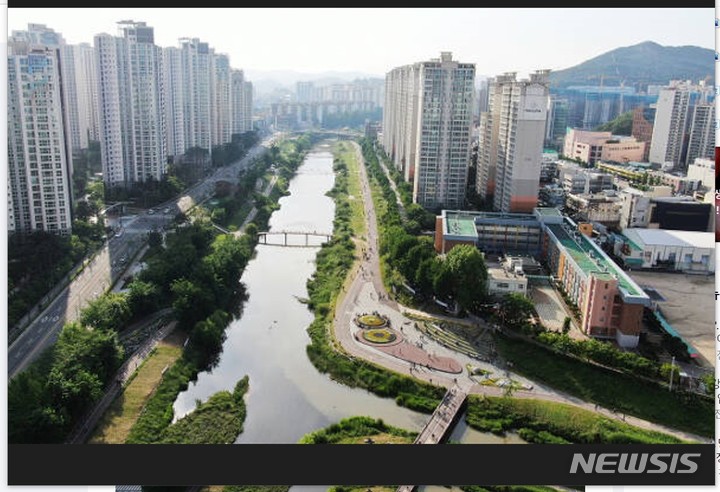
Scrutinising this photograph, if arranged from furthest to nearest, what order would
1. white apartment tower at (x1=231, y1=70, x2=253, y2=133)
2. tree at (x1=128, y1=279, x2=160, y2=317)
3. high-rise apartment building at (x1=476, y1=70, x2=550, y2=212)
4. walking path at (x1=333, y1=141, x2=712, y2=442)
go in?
white apartment tower at (x1=231, y1=70, x2=253, y2=133)
high-rise apartment building at (x1=476, y1=70, x2=550, y2=212)
tree at (x1=128, y1=279, x2=160, y2=317)
walking path at (x1=333, y1=141, x2=712, y2=442)

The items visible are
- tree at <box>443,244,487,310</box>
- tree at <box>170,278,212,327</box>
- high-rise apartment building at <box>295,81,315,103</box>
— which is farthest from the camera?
high-rise apartment building at <box>295,81,315,103</box>

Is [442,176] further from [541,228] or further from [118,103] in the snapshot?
[118,103]

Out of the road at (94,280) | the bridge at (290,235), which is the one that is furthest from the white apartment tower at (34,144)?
the bridge at (290,235)

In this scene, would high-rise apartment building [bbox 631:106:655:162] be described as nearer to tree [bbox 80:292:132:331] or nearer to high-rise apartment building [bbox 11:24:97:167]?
high-rise apartment building [bbox 11:24:97:167]

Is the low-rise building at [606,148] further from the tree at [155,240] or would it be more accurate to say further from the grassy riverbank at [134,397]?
the grassy riverbank at [134,397]

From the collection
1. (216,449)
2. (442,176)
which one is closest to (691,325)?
(442,176)

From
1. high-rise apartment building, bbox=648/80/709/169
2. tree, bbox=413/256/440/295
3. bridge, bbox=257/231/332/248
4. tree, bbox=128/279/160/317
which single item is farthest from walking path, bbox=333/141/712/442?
high-rise apartment building, bbox=648/80/709/169
